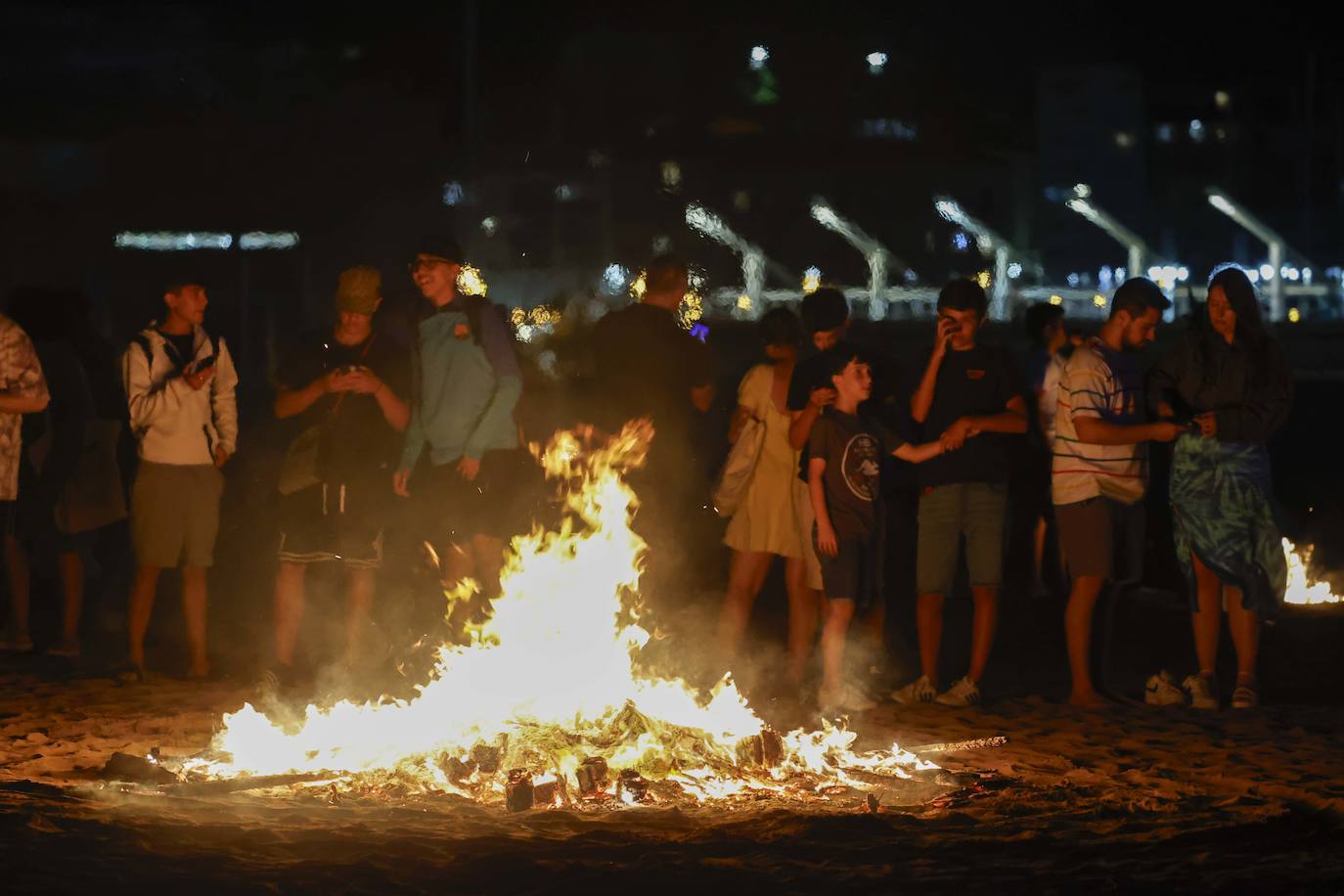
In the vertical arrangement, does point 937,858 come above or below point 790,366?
below

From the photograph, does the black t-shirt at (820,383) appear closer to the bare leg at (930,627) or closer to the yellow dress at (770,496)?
the yellow dress at (770,496)

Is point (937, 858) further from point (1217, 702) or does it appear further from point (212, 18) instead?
point (212, 18)

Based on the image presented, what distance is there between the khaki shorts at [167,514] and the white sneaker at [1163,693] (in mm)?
4662

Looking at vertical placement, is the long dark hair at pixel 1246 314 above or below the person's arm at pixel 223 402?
above

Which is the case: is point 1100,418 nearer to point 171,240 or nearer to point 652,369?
point 652,369

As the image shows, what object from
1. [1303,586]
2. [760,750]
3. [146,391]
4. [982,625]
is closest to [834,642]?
[982,625]

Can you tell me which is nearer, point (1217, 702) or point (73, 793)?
point (73, 793)

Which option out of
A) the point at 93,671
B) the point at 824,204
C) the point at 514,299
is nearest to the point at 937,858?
the point at 93,671

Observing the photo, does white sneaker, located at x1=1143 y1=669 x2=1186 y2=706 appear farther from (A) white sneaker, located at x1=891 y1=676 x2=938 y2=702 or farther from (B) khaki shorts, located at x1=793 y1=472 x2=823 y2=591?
(B) khaki shorts, located at x1=793 y1=472 x2=823 y2=591

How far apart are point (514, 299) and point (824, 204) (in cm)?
1651

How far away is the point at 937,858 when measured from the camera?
5.58 metres

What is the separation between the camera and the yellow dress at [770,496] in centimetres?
876

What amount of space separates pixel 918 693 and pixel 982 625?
441 mm

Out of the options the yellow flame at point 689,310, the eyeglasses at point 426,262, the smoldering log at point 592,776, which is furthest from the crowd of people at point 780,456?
the smoldering log at point 592,776
